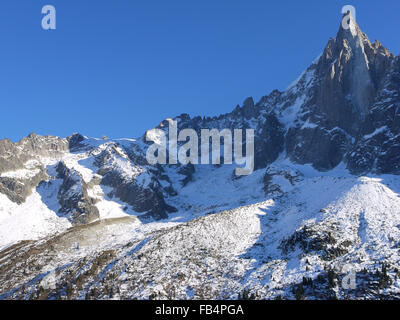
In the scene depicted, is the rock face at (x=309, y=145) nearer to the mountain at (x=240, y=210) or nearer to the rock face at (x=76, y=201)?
the rock face at (x=76, y=201)

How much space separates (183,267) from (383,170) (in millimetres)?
85943

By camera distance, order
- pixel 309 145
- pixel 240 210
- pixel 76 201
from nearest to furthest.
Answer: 1. pixel 240 210
2. pixel 76 201
3. pixel 309 145

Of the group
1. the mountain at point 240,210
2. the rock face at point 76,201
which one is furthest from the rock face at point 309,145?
the mountain at point 240,210

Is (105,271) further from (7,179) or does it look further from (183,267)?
(7,179)

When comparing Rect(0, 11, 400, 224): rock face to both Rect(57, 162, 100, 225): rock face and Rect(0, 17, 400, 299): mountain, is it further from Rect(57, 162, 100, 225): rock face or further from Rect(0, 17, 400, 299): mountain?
Rect(0, 17, 400, 299): mountain

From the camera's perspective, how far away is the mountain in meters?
41.0

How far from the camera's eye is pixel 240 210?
6631cm

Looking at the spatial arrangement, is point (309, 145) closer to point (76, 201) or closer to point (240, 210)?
point (240, 210)

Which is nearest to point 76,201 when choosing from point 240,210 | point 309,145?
point 240,210

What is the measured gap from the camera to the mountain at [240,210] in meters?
41.0

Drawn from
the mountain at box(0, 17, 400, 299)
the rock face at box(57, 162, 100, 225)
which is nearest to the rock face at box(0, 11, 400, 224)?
the rock face at box(57, 162, 100, 225)

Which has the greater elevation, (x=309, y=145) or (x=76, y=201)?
(x=309, y=145)

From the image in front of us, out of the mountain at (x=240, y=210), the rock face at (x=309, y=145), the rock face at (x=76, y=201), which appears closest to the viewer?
the mountain at (x=240, y=210)

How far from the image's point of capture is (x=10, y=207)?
371 feet
